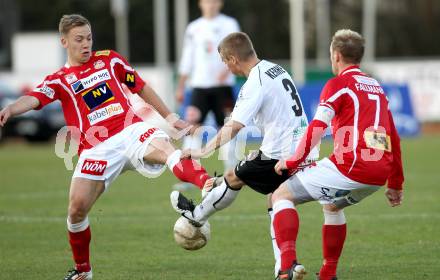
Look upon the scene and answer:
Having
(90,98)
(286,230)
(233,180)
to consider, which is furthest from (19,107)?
(286,230)

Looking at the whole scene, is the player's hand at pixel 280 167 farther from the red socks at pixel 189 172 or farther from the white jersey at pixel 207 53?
the white jersey at pixel 207 53

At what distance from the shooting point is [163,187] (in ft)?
46.3

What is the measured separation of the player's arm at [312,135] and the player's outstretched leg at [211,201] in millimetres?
656

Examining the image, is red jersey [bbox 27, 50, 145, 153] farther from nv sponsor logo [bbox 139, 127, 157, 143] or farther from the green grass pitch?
the green grass pitch

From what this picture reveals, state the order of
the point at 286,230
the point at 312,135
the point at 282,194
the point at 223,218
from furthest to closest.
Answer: the point at 223,218 < the point at 282,194 < the point at 286,230 < the point at 312,135

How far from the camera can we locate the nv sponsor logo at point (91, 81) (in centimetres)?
749

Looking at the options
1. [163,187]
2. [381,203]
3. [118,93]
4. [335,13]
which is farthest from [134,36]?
[118,93]

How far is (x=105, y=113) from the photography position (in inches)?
298

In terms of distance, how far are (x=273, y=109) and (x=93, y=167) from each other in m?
1.51

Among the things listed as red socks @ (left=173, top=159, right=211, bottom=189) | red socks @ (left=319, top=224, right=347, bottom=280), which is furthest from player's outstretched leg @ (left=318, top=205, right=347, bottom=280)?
red socks @ (left=173, top=159, right=211, bottom=189)

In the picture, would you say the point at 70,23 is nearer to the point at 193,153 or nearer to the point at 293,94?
the point at 193,153

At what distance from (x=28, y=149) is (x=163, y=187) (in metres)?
10.7

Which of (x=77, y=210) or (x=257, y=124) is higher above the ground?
(x=257, y=124)

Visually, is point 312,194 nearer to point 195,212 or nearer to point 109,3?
point 195,212
